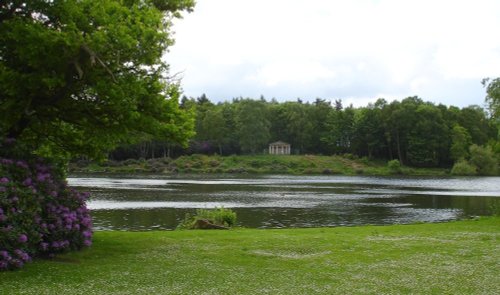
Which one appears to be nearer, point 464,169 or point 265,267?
point 265,267

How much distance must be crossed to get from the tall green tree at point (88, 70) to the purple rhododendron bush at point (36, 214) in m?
1.80

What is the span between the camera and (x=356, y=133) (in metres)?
166

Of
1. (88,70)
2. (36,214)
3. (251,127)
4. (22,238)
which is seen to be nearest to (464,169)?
(251,127)

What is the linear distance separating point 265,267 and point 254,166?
13668cm

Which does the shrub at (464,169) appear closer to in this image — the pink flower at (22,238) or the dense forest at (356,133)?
the dense forest at (356,133)

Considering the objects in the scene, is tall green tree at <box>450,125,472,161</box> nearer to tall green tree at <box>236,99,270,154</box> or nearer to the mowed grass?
tall green tree at <box>236,99,270,154</box>

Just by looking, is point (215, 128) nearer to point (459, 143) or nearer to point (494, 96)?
point (459, 143)

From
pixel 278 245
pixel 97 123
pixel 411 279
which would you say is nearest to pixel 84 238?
pixel 97 123

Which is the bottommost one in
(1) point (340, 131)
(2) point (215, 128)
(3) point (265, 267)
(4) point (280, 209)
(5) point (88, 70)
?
(4) point (280, 209)

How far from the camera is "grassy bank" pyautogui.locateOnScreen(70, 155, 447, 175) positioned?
455 feet

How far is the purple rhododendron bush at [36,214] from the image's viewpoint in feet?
45.8

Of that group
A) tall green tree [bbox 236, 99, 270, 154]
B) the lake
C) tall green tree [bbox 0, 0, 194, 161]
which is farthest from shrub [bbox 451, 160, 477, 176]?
tall green tree [bbox 0, 0, 194, 161]

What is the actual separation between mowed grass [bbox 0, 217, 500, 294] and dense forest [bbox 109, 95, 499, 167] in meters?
132

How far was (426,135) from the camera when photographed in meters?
156
